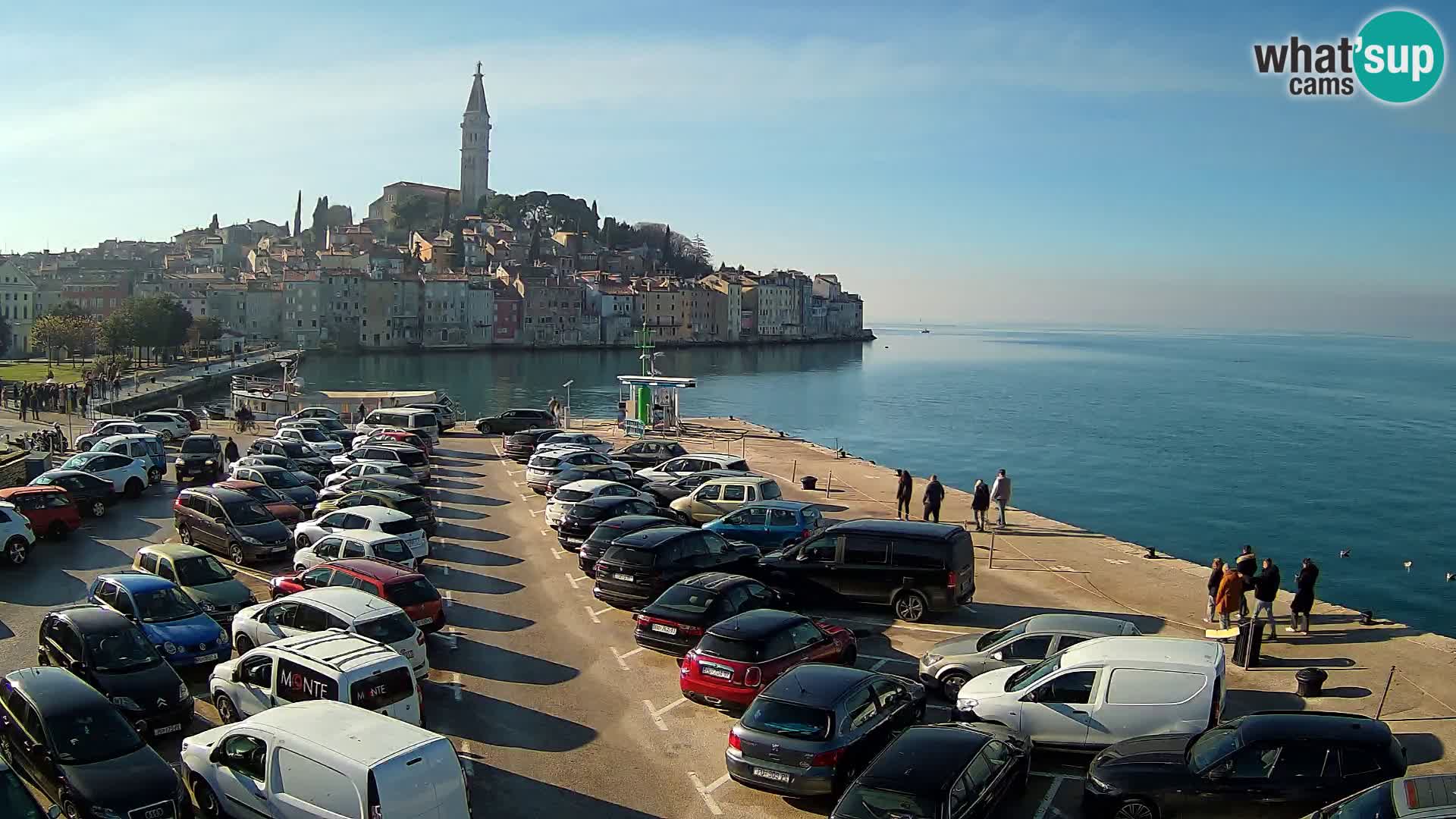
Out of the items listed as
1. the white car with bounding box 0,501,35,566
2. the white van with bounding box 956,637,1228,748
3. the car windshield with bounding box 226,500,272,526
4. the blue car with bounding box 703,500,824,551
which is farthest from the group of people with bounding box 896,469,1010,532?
the white car with bounding box 0,501,35,566

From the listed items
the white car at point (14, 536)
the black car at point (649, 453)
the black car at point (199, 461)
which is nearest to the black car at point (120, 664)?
the white car at point (14, 536)

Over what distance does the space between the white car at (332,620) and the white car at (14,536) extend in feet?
26.7

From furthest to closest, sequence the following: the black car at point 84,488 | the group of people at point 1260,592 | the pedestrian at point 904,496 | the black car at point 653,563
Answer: the pedestrian at point 904,496 < the black car at point 84,488 < the black car at point 653,563 < the group of people at point 1260,592

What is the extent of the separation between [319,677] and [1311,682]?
11.2m

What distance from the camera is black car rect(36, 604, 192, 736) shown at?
11.0 meters

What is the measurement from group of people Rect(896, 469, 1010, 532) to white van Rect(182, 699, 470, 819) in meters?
17.1

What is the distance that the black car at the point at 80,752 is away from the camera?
28.9 ft

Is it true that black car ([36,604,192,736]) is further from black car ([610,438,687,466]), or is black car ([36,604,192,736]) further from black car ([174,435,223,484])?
black car ([610,438,687,466])

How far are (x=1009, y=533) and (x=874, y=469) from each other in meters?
12.3

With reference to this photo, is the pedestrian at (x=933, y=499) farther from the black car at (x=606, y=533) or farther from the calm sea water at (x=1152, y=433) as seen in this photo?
the calm sea water at (x=1152, y=433)

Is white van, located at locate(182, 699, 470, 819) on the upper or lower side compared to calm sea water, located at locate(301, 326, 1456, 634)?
upper

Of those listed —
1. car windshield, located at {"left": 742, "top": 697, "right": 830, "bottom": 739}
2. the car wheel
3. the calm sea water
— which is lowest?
the calm sea water

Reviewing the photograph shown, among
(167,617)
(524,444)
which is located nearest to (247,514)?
(167,617)

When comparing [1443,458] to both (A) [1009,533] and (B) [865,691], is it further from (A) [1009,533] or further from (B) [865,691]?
(B) [865,691]
